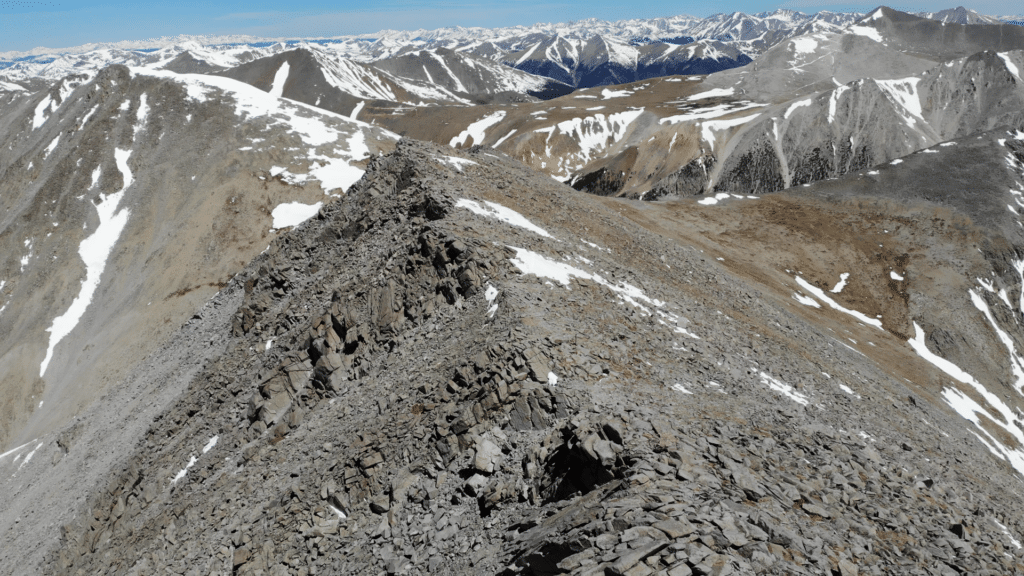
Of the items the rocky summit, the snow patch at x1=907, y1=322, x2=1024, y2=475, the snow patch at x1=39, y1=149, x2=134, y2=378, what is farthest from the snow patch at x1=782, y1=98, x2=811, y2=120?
the snow patch at x1=39, y1=149, x2=134, y2=378

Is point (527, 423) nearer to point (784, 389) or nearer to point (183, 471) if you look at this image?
point (784, 389)

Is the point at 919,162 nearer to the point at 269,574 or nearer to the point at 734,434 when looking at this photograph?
the point at 734,434

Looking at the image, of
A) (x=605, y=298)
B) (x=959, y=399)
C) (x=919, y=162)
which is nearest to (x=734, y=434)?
(x=605, y=298)

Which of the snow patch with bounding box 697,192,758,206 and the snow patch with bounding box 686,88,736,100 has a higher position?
the snow patch with bounding box 686,88,736,100

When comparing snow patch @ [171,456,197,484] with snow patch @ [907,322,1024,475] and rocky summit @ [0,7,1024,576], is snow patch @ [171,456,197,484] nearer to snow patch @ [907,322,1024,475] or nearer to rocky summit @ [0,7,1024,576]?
rocky summit @ [0,7,1024,576]

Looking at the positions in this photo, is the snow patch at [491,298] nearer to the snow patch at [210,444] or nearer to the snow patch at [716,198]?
the snow patch at [210,444]

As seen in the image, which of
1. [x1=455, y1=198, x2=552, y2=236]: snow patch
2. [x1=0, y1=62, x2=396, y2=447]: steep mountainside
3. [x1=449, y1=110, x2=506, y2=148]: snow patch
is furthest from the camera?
[x1=449, y1=110, x2=506, y2=148]: snow patch

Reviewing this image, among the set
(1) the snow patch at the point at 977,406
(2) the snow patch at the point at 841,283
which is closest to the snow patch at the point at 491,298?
(1) the snow patch at the point at 977,406
